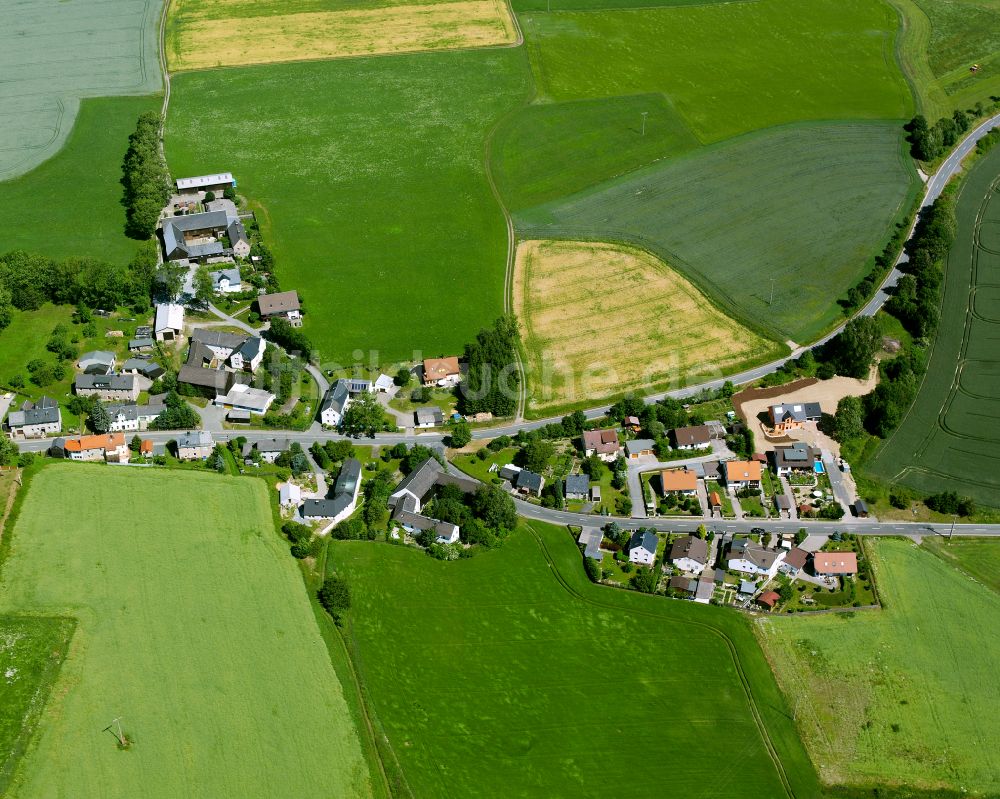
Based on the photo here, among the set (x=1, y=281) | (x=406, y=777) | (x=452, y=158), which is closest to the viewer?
(x=406, y=777)

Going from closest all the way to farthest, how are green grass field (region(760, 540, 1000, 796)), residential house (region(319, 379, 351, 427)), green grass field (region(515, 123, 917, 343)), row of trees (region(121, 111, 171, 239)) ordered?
green grass field (region(760, 540, 1000, 796))
residential house (region(319, 379, 351, 427))
green grass field (region(515, 123, 917, 343))
row of trees (region(121, 111, 171, 239))

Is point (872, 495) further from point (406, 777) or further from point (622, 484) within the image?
point (406, 777)

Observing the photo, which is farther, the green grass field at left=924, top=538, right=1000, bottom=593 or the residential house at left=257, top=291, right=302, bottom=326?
the residential house at left=257, top=291, right=302, bottom=326

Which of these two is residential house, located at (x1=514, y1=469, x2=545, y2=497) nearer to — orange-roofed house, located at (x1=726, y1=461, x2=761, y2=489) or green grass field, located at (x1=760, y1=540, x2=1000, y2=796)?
orange-roofed house, located at (x1=726, y1=461, x2=761, y2=489)

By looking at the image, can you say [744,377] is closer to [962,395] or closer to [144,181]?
[962,395]

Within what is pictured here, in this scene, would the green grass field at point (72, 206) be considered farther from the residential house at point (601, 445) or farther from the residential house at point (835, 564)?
the residential house at point (835, 564)

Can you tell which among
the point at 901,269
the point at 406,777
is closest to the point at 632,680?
the point at 406,777

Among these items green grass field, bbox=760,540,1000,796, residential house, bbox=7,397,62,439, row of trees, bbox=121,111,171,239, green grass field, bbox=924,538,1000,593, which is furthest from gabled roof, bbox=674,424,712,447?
row of trees, bbox=121,111,171,239
